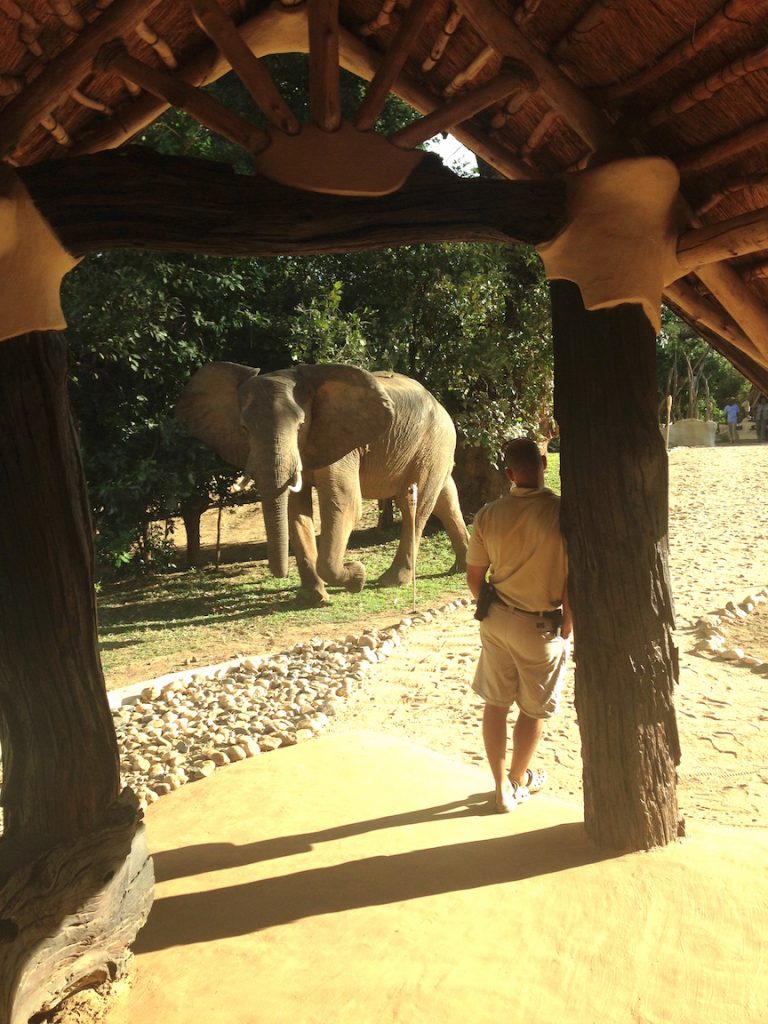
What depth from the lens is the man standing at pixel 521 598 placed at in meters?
3.85

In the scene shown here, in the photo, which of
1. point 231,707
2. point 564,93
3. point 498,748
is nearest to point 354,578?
point 231,707

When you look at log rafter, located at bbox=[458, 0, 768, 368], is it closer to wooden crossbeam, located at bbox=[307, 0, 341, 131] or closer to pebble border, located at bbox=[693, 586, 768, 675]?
wooden crossbeam, located at bbox=[307, 0, 341, 131]

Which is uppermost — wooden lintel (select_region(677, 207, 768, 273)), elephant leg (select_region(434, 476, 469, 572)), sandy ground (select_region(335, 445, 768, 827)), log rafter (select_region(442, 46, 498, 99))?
log rafter (select_region(442, 46, 498, 99))

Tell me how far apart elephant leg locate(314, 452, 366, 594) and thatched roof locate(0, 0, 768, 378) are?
5646mm

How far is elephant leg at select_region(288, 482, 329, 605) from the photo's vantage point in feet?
30.8

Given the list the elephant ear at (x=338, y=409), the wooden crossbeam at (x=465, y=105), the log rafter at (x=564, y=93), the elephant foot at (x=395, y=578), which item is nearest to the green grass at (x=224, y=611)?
the elephant foot at (x=395, y=578)

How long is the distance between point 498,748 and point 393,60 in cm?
281

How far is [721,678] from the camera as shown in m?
6.19

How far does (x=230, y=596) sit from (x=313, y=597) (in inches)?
44.1

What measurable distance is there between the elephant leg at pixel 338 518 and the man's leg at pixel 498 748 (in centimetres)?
540

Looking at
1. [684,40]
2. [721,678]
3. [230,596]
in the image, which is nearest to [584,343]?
[684,40]

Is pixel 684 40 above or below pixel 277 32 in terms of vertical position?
below

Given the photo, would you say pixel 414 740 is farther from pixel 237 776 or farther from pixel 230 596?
pixel 230 596

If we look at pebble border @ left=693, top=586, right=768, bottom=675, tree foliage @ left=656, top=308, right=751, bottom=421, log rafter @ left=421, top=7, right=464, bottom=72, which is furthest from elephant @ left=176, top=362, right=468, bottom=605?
tree foliage @ left=656, top=308, right=751, bottom=421
